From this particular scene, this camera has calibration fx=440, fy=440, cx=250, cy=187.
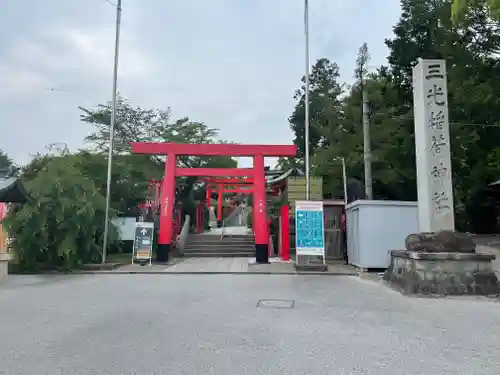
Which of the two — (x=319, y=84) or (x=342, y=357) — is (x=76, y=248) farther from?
(x=319, y=84)

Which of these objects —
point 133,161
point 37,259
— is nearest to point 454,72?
point 133,161

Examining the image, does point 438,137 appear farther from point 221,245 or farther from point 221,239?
point 221,239

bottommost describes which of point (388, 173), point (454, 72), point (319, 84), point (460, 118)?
point (388, 173)

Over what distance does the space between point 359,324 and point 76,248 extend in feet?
29.4

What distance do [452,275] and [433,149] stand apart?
2553 millimetres

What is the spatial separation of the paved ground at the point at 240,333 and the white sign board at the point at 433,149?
1.84m

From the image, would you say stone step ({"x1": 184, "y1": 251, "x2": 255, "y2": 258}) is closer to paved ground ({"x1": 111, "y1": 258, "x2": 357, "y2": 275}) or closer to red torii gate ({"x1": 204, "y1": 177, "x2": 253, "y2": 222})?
paved ground ({"x1": 111, "y1": 258, "x2": 357, "y2": 275})

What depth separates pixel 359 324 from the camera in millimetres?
5566

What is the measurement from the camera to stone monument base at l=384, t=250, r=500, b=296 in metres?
7.92

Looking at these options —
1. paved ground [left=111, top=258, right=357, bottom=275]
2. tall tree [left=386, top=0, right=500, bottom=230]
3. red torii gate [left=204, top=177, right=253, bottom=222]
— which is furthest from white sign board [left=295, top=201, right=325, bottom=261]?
red torii gate [left=204, top=177, right=253, bottom=222]

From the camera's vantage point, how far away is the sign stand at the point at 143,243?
1386 cm

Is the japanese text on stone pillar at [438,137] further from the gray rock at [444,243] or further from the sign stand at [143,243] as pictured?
the sign stand at [143,243]

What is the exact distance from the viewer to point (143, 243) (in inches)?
550

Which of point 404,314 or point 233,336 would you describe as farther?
point 404,314
